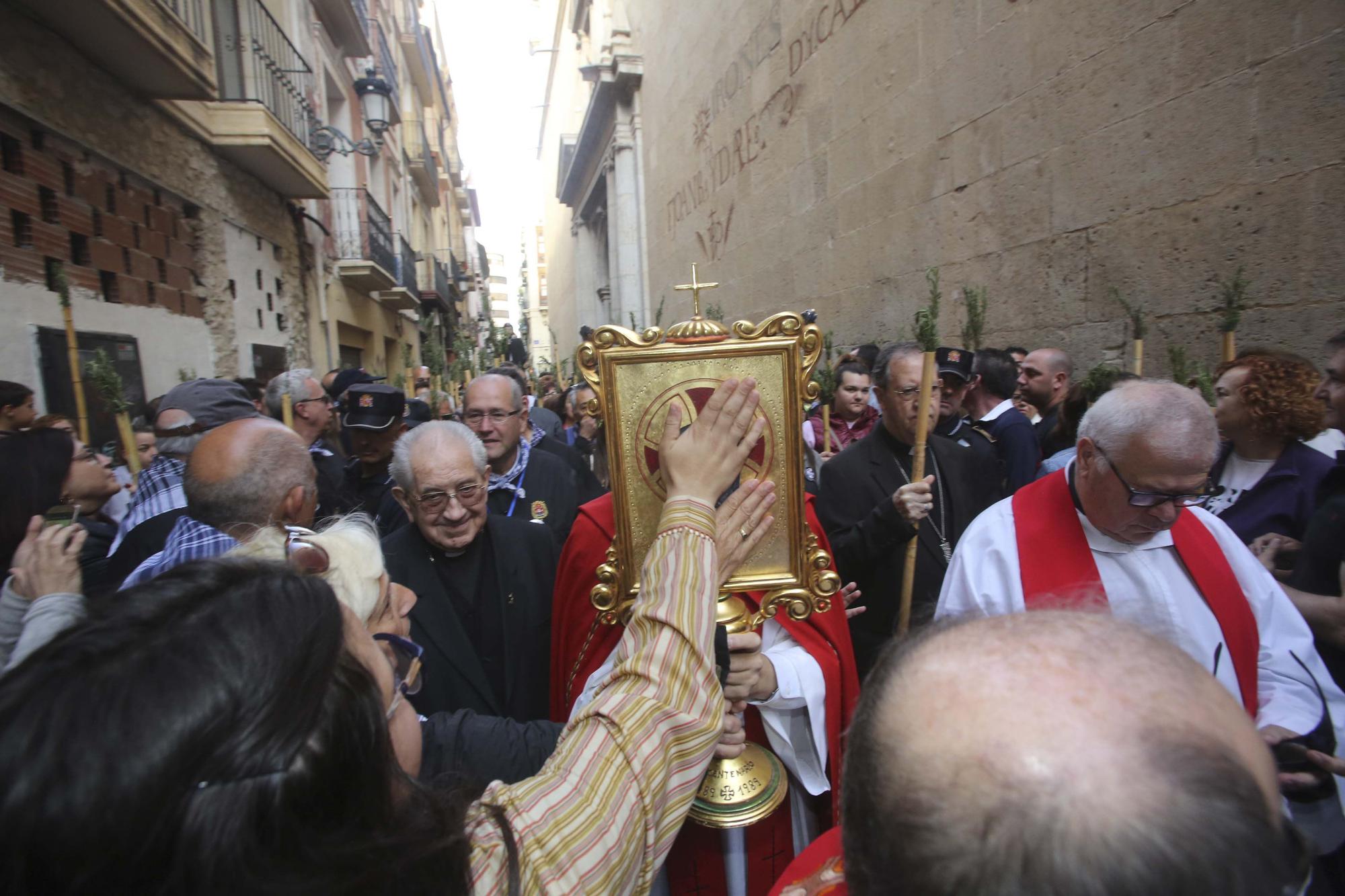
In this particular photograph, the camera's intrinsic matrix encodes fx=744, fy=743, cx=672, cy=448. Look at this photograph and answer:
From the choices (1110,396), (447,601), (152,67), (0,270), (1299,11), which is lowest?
(447,601)

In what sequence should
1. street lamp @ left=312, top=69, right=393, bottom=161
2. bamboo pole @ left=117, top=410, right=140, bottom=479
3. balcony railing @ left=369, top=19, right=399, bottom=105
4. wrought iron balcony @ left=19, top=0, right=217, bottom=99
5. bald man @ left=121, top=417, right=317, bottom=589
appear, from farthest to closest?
1. balcony railing @ left=369, top=19, right=399, bottom=105
2. street lamp @ left=312, top=69, right=393, bottom=161
3. wrought iron balcony @ left=19, top=0, right=217, bottom=99
4. bamboo pole @ left=117, top=410, right=140, bottom=479
5. bald man @ left=121, top=417, right=317, bottom=589

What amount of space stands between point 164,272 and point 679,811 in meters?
7.97

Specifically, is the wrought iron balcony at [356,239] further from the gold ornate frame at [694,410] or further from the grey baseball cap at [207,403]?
the gold ornate frame at [694,410]

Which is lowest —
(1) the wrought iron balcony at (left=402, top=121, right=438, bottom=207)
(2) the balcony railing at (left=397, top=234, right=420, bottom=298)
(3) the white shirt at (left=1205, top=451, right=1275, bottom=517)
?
(3) the white shirt at (left=1205, top=451, right=1275, bottom=517)

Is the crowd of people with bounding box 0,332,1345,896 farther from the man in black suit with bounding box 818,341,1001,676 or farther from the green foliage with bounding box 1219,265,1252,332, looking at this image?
the green foliage with bounding box 1219,265,1252,332

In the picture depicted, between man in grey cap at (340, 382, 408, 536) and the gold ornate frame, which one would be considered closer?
the gold ornate frame

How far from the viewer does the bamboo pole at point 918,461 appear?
2289 mm

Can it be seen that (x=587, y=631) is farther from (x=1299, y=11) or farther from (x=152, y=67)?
(x=152, y=67)

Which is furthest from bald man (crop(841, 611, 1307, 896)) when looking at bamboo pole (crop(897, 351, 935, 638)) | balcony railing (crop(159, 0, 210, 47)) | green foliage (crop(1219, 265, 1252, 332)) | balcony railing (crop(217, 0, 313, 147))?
balcony railing (crop(217, 0, 313, 147))

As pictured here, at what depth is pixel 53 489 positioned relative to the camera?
262 centimetres

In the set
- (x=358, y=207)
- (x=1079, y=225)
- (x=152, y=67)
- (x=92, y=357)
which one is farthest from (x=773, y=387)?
(x=358, y=207)

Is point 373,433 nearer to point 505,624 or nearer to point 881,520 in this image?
point 505,624

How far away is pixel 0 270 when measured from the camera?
15.4 ft

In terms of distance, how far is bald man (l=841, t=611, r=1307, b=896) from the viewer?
558 mm
